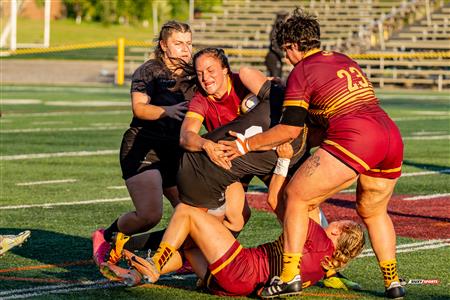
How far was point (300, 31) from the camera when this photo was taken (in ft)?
23.0

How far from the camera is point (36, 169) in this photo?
48.3 feet

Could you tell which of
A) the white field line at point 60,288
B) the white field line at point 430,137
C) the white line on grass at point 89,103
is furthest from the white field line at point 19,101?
the white field line at point 60,288

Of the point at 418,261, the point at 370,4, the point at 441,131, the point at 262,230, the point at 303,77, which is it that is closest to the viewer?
the point at 303,77

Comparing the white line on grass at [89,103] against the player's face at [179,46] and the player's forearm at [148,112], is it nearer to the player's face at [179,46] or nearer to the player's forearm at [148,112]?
the player's face at [179,46]

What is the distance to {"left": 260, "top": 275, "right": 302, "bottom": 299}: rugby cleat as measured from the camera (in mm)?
6875

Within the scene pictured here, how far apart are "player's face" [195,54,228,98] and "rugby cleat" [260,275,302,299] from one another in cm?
122

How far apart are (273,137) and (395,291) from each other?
118 centimetres

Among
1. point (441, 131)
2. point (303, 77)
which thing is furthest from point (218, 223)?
point (441, 131)

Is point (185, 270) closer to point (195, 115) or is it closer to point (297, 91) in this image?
point (195, 115)

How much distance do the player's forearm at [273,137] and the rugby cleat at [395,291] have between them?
42.5 inches

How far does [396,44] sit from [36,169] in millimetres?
24886

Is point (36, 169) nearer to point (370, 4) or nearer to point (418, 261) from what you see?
point (418, 261)

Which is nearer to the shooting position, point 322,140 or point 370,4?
point 322,140

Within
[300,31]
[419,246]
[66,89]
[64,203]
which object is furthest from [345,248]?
[66,89]
